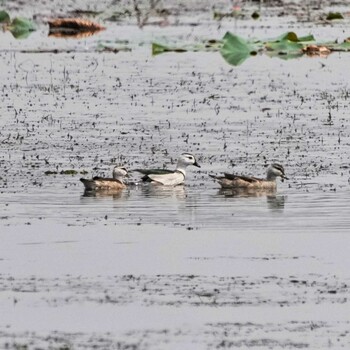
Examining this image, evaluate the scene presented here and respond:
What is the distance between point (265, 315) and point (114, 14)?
30.8 meters

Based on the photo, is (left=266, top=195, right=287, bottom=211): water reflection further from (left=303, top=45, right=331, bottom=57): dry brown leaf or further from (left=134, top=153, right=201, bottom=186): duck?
(left=303, top=45, right=331, bottom=57): dry brown leaf

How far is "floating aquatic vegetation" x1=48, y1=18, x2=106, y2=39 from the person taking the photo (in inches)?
1515

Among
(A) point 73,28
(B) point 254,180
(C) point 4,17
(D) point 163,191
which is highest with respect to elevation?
(C) point 4,17

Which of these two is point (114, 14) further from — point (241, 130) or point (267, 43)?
point (241, 130)

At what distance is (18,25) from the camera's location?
3844 cm

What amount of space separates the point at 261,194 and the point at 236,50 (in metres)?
14.3

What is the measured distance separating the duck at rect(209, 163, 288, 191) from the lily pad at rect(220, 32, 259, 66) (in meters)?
13.0

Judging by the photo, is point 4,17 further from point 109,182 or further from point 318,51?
point 109,182

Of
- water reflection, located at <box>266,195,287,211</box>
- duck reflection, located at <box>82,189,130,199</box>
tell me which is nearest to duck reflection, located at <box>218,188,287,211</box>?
water reflection, located at <box>266,195,287,211</box>

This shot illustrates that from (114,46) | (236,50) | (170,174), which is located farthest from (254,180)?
(114,46)

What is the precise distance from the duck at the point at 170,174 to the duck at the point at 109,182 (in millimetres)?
213

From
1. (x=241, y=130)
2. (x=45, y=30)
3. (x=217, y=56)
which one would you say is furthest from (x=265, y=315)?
(x=45, y=30)

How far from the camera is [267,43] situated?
33875mm

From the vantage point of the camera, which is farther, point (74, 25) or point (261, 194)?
point (74, 25)
